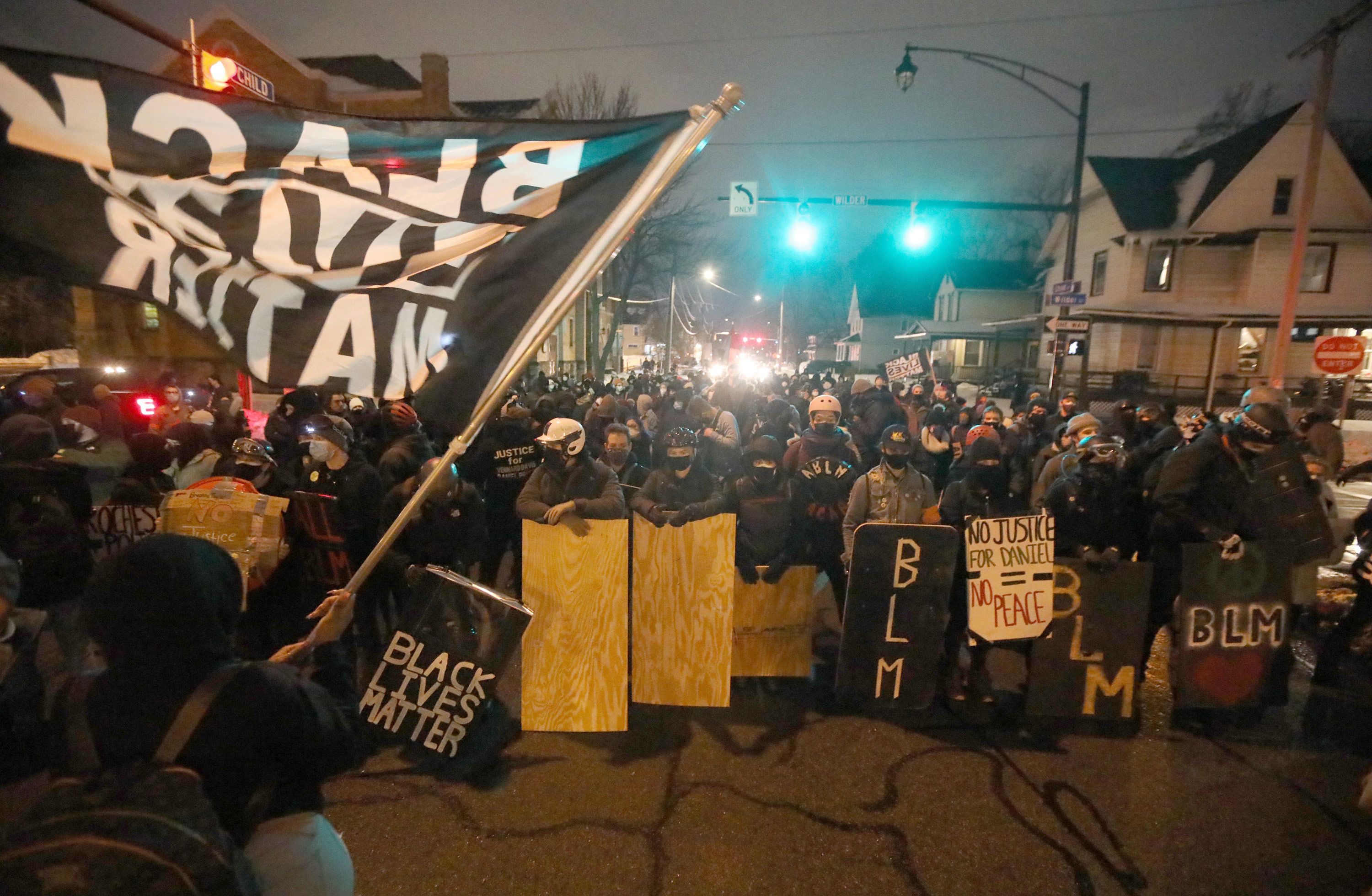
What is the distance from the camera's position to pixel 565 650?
4215 mm

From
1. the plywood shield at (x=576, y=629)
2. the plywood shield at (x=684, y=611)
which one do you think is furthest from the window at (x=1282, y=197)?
the plywood shield at (x=576, y=629)

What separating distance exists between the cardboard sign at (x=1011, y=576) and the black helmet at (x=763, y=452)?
4.53ft

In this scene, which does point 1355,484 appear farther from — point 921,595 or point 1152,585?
point 921,595

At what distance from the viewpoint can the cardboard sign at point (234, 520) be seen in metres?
4.03

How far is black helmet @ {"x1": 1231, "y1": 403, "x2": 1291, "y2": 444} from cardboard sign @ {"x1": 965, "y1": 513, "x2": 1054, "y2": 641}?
4.57 ft

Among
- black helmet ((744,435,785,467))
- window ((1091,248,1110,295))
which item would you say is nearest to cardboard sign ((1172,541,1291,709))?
black helmet ((744,435,785,467))

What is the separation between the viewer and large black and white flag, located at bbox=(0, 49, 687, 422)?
270 centimetres

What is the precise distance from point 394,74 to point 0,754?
153 feet

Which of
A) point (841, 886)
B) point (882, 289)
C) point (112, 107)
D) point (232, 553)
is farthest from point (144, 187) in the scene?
point (882, 289)

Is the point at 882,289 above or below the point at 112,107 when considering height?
above

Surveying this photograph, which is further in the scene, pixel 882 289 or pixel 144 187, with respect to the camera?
pixel 882 289

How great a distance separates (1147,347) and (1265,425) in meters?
28.2

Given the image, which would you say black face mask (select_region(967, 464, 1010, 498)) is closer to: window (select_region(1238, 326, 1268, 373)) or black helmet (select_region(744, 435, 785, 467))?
black helmet (select_region(744, 435, 785, 467))

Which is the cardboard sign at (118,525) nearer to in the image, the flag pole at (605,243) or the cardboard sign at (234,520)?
the cardboard sign at (234,520)
